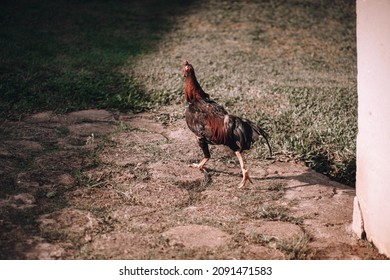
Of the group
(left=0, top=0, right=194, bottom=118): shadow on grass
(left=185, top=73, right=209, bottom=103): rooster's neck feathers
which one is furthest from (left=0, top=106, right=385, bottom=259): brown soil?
(left=0, top=0, right=194, bottom=118): shadow on grass

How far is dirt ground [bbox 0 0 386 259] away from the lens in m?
2.80

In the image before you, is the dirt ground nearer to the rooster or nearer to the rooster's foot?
the rooster's foot

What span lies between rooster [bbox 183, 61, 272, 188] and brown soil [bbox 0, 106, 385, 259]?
0.85 ft

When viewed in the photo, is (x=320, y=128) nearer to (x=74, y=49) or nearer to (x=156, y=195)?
(x=156, y=195)

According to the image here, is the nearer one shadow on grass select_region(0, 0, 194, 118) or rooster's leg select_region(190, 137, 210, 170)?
rooster's leg select_region(190, 137, 210, 170)

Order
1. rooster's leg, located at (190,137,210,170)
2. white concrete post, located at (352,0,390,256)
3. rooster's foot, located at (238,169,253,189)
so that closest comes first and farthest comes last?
white concrete post, located at (352,0,390,256), rooster's foot, located at (238,169,253,189), rooster's leg, located at (190,137,210,170)

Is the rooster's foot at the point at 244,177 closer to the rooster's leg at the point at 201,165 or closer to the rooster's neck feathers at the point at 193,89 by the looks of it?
the rooster's leg at the point at 201,165

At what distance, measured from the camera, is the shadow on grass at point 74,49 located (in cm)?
533

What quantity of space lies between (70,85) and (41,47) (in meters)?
2.10

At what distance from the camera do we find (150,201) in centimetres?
336

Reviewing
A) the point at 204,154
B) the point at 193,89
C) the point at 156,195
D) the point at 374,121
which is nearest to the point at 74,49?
the point at 193,89
